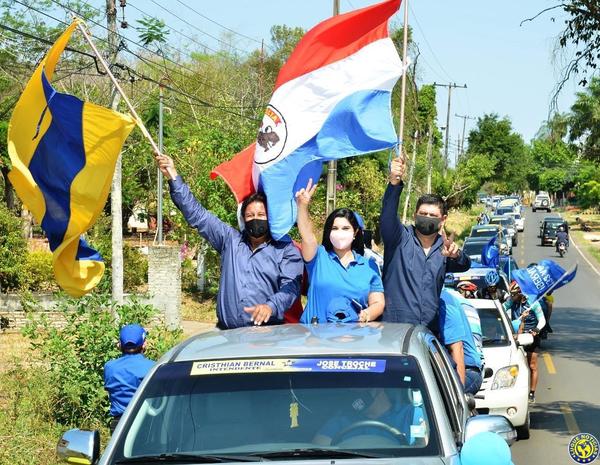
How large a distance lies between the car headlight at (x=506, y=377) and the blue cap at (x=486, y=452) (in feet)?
25.1

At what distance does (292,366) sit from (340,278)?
2053 millimetres

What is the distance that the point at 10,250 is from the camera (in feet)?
A: 90.4

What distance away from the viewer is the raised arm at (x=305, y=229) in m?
7.40

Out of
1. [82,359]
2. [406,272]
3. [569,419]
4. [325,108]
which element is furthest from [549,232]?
[406,272]

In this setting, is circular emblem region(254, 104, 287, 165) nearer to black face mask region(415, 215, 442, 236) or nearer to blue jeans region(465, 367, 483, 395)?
black face mask region(415, 215, 442, 236)

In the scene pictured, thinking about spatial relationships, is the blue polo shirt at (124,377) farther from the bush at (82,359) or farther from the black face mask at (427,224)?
the bush at (82,359)

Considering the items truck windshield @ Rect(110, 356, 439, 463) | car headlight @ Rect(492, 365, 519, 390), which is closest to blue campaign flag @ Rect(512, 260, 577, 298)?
car headlight @ Rect(492, 365, 519, 390)

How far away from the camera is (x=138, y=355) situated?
337 inches

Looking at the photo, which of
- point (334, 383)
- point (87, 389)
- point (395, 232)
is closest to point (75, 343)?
point (87, 389)

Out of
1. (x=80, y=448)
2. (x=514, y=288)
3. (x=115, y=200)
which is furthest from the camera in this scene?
(x=115, y=200)

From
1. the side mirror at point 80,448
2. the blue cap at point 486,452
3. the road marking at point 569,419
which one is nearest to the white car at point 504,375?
the road marking at point 569,419

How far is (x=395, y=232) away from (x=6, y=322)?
1909cm

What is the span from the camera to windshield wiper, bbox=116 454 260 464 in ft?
16.0

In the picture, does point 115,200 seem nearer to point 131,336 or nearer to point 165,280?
point 165,280
